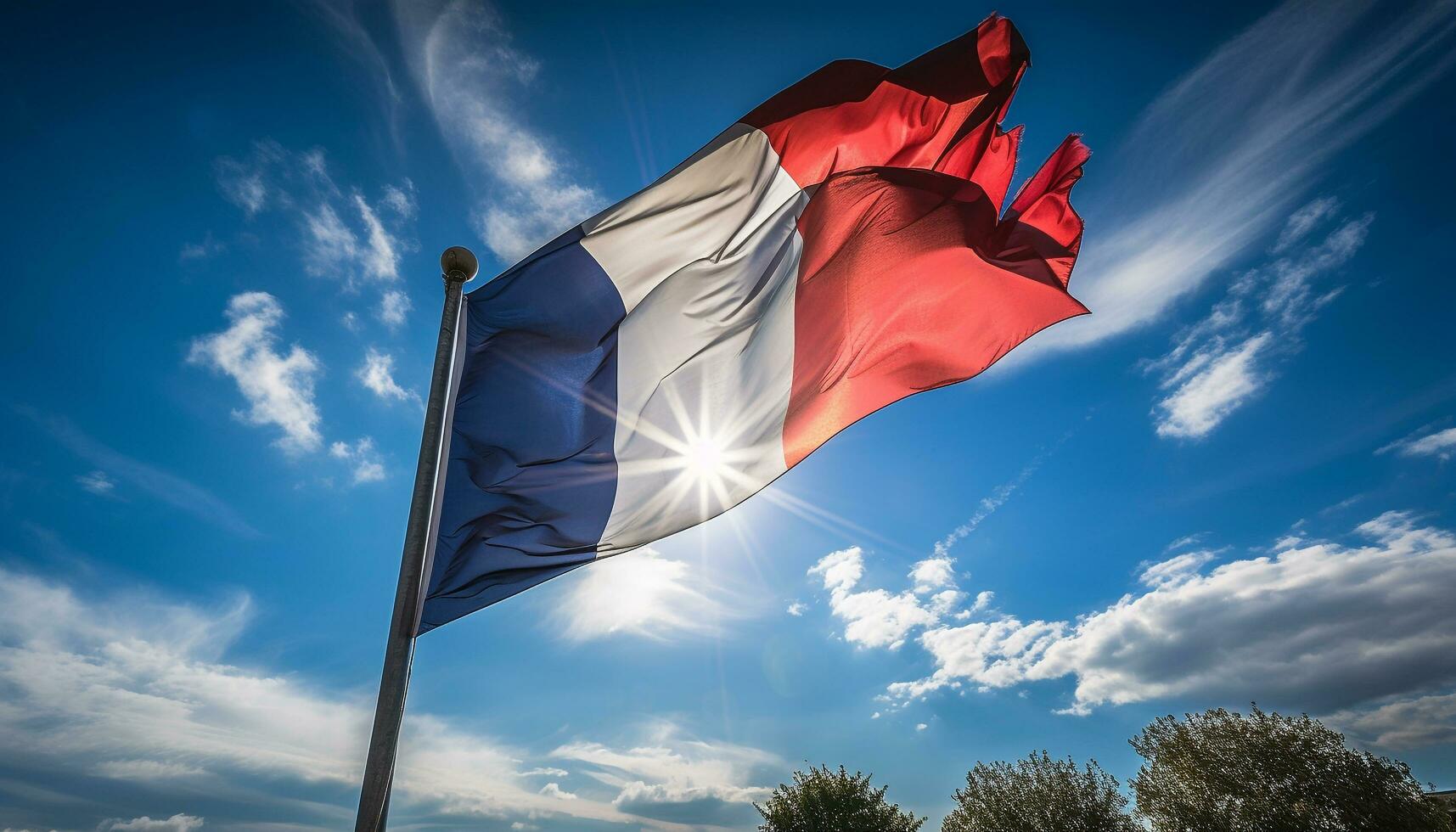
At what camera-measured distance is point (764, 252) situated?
5.46 m

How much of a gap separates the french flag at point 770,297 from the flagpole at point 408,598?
0.97ft

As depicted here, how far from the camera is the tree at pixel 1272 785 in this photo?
2877 cm

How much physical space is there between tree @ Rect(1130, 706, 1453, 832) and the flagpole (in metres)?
38.8

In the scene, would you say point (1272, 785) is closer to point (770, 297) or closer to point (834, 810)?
point (834, 810)

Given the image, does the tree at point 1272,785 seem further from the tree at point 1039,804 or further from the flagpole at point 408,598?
the flagpole at point 408,598

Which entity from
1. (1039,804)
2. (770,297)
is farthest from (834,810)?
(770,297)

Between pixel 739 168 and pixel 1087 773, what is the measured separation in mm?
39862

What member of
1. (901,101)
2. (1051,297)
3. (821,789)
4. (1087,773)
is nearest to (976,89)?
(901,101)

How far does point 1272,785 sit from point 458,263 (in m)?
40.4

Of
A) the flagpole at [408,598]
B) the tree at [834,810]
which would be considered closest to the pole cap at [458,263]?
the flagpole at [408,598]

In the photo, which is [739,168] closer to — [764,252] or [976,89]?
[764,252]

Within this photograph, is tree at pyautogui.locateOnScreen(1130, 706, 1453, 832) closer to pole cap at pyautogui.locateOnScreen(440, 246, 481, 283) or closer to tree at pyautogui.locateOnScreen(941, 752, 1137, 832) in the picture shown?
tree at pyautogui.locateOnScreen(941, 752, 1137, 832)

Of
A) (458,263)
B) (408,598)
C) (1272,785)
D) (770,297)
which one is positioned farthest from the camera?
(1272,785)

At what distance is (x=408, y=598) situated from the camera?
11.9 feet
